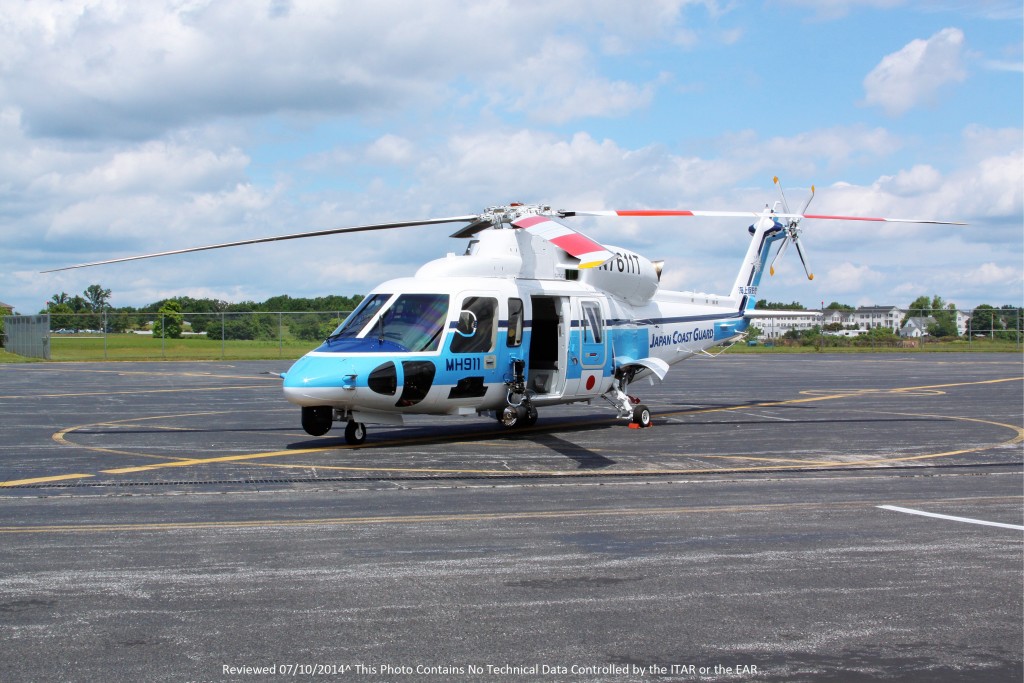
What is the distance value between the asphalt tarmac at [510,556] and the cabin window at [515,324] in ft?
6.25

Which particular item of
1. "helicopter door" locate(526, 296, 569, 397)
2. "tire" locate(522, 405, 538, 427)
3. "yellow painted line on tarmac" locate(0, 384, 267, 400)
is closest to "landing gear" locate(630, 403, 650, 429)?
"helicopter door" locate(526, 296, 569, 397)

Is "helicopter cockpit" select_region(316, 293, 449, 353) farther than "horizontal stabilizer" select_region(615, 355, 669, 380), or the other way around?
"horizontal stabilizer" select_region(615, 355, 669, 380)

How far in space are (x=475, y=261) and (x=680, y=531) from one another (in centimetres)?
922

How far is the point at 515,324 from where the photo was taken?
58.1 ft

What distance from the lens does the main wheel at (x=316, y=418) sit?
51.3ft

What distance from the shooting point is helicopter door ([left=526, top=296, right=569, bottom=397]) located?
18625mm

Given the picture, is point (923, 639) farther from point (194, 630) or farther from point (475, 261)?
point (475, 261)

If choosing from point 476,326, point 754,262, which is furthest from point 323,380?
point 754,262

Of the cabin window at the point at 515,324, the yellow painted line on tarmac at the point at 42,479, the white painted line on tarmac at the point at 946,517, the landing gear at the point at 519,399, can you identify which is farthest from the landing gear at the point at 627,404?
the yellow painted line on tarmac at the point at 42,479

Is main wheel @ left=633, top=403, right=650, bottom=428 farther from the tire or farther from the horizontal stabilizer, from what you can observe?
the tire

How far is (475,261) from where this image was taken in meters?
17.9

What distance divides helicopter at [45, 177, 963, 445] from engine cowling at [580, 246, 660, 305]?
0.03m

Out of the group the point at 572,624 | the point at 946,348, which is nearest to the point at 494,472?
the point at 572,624

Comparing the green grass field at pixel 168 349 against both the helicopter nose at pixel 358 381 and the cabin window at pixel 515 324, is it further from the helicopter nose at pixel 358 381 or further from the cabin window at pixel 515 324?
the helicopter nose at pixel 358 381
